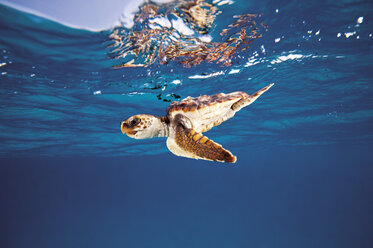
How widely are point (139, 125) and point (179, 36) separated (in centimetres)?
358

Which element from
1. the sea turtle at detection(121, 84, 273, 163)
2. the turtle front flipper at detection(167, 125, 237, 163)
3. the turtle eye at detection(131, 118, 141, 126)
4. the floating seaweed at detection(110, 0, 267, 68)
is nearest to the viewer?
the turtle front flipper at detection(167, 125, 237, 163)

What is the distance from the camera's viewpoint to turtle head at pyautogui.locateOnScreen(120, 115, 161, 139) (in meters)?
3.76

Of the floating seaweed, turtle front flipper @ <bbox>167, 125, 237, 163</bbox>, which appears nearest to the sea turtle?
turtle front flipper @ <bbox>167, 125, 237, 163</bbox>

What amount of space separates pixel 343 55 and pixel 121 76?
9842 mm

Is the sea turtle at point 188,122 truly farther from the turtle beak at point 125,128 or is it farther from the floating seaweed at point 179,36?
the floating seaweed at point 179,36

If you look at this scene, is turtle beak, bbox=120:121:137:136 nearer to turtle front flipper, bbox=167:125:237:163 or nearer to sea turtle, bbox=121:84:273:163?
sea turtle, bbox=121:84:273:163

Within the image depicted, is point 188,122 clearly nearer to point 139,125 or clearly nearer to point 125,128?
point 139,125

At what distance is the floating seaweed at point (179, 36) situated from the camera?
4.96m

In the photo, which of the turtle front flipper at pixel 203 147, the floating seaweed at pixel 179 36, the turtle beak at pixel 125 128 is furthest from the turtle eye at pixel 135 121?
the floating seaweed at pixel 179 36

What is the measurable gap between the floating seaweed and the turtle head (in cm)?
295

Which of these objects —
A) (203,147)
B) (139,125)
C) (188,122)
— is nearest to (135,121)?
(139,125)

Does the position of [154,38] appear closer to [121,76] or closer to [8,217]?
[121,76]

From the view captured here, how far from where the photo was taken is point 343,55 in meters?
8.21

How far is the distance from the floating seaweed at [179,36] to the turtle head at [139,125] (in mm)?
2952
